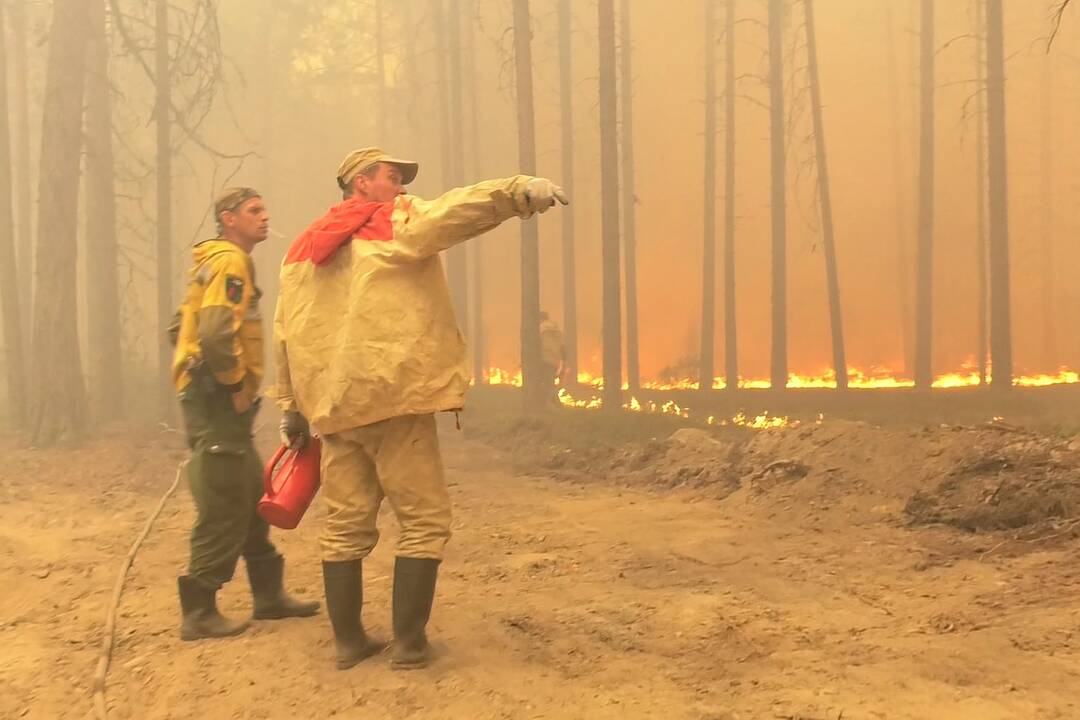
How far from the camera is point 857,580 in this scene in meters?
4.85

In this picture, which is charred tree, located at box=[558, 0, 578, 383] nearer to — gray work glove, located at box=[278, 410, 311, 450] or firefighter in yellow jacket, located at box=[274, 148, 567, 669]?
gray work glove, located at box=[278, 410, 311, 450]

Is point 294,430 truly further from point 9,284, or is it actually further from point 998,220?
point 9,284

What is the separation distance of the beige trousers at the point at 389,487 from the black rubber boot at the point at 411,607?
0.05 metres

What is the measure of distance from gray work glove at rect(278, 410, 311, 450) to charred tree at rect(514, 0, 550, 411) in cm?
975

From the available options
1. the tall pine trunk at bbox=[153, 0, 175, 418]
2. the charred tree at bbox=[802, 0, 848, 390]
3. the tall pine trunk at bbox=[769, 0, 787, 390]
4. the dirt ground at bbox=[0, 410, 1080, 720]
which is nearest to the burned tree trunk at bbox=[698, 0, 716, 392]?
the tall pine trunk at bbox=[769, 0, 787, 390]

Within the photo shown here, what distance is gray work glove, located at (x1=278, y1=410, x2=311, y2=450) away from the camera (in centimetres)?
410

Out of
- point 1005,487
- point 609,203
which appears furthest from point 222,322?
point 609,203

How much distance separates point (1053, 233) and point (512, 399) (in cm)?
2191

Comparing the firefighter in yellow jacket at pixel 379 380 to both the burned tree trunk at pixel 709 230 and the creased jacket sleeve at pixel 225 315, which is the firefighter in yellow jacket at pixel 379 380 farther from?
the burned tree trunk at pixel 709 230

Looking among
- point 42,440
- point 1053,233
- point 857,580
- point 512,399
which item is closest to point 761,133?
point 1053,233

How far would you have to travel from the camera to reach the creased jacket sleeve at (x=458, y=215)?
11.3ft

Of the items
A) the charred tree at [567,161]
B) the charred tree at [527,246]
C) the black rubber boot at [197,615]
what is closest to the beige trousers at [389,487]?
the black rubber boot at [197,615]

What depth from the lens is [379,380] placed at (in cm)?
366

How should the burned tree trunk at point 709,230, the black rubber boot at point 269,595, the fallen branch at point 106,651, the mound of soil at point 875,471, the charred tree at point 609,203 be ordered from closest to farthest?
the fallen branch at point 106,651
the black rubber boot at point 269,595
the mound of soil at point 875,471
the charred tree at point 609,203
the burned tree trunk at point 709,230
